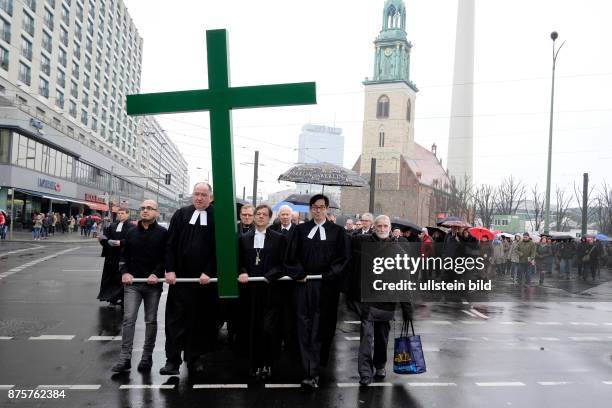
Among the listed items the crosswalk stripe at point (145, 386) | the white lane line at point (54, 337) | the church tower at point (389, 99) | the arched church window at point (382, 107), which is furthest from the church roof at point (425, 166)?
the crosswalk stripe at point (145, 386)

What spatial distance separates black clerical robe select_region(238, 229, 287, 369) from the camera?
5848mm

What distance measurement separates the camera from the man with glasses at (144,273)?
5969 millimetres

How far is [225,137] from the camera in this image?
590 cm

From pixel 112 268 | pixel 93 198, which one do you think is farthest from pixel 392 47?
pixel 112 268

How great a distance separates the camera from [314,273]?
18.9 feet

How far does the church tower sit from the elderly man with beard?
243ft

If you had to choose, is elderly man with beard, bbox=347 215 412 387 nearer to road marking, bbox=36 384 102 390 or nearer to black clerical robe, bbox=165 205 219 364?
black clerical robe, bbox=165 205 219 364

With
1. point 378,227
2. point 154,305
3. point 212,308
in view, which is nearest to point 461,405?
point 378,227

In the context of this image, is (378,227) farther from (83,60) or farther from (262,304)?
(83,60)

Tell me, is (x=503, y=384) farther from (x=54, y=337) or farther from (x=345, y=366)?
(x=54, y=337)

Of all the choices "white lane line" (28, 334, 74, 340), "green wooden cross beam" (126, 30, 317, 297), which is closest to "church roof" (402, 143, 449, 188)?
"white lane line" (28, 334, 74, 340)

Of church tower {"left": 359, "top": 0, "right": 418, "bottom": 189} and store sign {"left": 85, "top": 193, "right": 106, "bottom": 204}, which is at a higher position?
church tower {"left": 359, "top": 0, "right": 418, "bottom": 189}

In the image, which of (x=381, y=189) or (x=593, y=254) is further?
(x=381, y=189)

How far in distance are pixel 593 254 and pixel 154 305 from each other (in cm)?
1728
